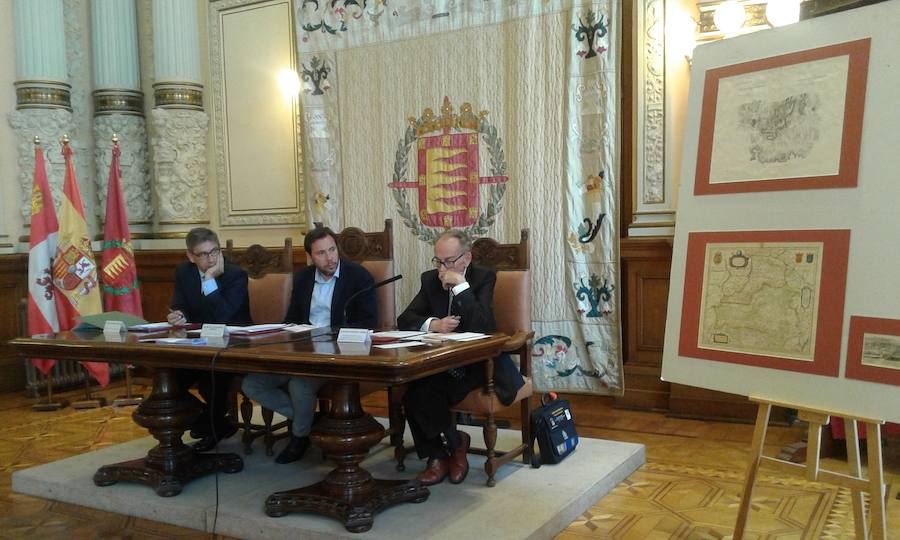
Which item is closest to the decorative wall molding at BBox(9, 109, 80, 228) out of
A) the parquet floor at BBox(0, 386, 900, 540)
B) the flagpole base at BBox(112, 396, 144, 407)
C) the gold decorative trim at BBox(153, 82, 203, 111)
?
the gold decorative trim at BBox(153, 82, 203, 111)

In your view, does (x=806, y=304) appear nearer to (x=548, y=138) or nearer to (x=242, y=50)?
(x=548, y=138)

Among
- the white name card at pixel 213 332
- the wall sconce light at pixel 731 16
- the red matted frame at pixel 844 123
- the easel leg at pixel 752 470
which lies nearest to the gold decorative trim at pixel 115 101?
the white name card at pixel 213 332

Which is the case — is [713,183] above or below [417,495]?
above

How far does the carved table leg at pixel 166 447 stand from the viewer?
10.4 feet

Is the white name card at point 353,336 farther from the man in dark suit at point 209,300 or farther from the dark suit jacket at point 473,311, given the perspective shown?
the man in dark suit at point 209,300

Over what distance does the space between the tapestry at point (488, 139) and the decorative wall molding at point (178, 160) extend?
1.07 metres

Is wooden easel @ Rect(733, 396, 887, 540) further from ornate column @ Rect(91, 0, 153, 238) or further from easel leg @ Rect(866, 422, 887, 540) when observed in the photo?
ornate column @ Rect(91, 0, 153, 238)

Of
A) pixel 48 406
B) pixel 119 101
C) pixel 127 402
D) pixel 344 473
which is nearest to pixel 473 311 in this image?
pixel 344 473

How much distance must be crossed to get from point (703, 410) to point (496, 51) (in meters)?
2.47

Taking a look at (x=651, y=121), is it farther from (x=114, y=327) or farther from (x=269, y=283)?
(x=114, y=327)

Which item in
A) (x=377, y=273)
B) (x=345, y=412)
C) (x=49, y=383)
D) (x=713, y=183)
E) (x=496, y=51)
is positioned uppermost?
(x=496, y=51)

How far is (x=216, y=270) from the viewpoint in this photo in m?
3.71

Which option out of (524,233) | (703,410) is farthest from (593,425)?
(524,233)

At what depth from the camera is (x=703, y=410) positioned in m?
4.21
